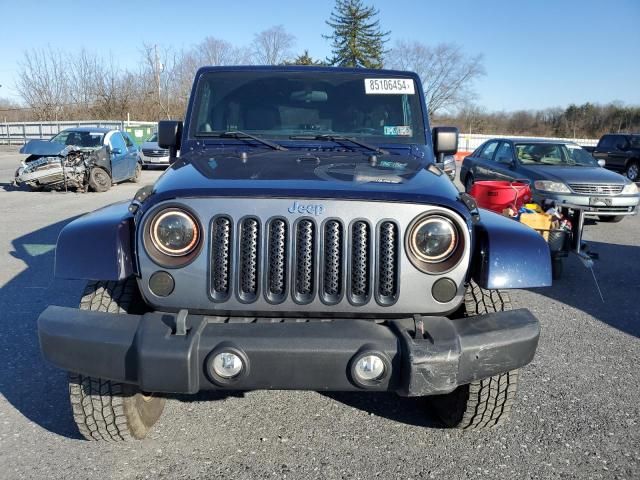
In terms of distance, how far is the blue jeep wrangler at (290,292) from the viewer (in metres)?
2.14

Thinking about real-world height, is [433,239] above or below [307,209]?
below

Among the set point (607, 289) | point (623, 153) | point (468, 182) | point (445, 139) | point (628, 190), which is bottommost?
point (607, 289)

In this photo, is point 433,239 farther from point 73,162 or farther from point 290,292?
point 73,162

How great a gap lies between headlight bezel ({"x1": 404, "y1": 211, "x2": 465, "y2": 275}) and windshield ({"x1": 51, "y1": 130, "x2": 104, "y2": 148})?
13.2 metres

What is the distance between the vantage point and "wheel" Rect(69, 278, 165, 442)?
2.53 m

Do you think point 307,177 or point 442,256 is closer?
point 442,256

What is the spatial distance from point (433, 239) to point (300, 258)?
0.58 meters

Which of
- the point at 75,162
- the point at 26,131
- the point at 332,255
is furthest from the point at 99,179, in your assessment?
the point at 26,131

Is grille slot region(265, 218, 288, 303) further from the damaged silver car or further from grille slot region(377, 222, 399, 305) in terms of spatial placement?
the damaged silver car

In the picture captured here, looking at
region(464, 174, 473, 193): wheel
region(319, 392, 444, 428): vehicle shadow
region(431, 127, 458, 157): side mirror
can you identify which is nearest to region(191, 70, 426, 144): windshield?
region(431, 127, 458, 157): side mirror

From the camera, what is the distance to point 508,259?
2365 mm

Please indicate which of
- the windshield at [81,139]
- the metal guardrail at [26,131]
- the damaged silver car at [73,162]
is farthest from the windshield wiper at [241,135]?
the metal guardrail at [26,131]

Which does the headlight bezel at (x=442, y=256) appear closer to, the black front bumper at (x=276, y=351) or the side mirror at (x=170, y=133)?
the black front bumper at (x=276, y=351)

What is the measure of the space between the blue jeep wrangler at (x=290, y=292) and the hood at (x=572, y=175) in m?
7.26
